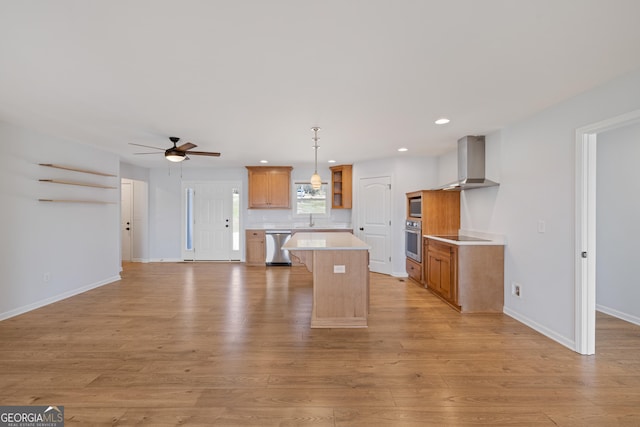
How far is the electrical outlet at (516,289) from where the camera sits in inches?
124

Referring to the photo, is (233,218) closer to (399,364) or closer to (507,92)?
(399,364)

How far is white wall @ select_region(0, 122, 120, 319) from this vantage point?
10.8 ft

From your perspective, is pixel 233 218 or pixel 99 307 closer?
pixel 99 307

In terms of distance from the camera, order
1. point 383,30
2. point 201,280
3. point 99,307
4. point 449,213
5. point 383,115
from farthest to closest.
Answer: point 201,280, point 449,213, point 99,307, point 383,115, point 383,30

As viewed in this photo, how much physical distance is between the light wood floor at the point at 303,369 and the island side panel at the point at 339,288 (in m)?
0.18

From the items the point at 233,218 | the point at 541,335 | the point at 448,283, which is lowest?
the point at 541,335

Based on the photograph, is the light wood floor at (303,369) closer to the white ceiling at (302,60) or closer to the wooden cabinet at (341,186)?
the white ceiling at (302,60)

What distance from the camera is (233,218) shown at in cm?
684

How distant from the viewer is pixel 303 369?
217 cm

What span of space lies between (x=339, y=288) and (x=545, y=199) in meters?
2.33

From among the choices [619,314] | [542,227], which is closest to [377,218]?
[542,227]

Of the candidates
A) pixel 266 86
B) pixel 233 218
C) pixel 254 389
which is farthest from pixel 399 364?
pixel 233 218

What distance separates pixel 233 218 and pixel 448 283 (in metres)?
5.11

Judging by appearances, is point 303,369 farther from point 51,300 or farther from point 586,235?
point 51,300
